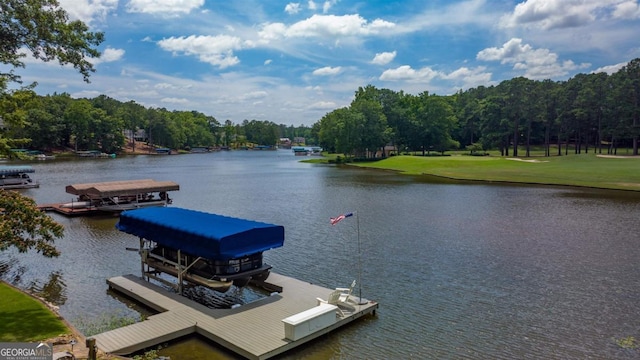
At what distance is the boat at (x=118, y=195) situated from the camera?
39.3 metres

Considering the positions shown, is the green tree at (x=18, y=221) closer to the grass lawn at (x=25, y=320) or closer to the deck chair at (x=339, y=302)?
the grass lawn at (x=25, y=320)

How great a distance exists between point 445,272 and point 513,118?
101 metres

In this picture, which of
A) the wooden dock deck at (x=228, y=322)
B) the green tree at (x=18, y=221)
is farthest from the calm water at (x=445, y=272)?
the green tree at (x=18, y=221)

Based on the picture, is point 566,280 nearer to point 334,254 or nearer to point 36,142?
point 334,254

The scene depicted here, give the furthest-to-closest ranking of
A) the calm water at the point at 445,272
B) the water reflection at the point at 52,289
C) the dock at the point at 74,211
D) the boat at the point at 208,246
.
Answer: the dock at the point at 74,211 → the water reflection at the point at 52,289 → the boat at the point at 208,246 → the calm water at the point at 445,272

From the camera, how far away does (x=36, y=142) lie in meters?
138

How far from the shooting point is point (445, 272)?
74.9 ft

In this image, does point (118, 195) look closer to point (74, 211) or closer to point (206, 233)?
point (74, 211)

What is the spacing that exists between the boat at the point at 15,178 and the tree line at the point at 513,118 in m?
74.9

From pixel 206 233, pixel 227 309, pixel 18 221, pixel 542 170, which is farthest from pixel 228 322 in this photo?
pixel 542 170

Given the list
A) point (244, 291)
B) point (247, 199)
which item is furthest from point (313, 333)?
point (247, 199)

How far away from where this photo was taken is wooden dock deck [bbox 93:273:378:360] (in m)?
14.2

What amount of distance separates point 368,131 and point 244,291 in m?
99.7

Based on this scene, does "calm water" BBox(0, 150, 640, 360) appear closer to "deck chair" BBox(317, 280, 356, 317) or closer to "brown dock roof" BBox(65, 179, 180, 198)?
"deck chair" BBox(317, 280, 356, 317)
